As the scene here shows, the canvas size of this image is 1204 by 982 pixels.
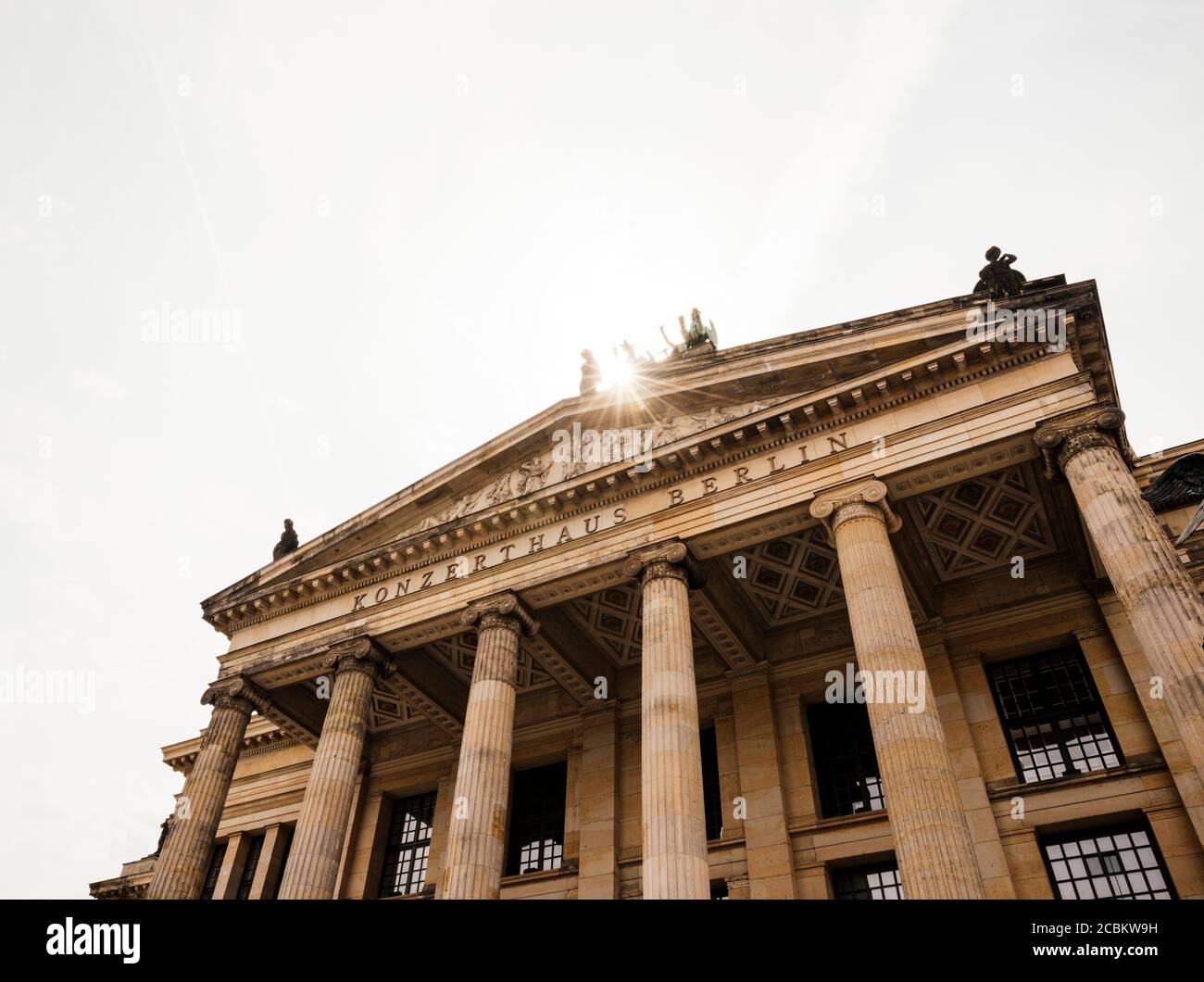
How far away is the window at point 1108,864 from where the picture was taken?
1755 cm

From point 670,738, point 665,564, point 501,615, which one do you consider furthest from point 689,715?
point 501,615

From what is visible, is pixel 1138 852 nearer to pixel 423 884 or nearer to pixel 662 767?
pixel 662 767

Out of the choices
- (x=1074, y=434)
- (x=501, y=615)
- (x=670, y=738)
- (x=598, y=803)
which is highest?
(x=1074, y=434)

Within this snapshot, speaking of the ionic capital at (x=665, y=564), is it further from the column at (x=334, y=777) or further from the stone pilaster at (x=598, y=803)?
the column at (x=334, y=777)

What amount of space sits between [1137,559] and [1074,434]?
3.14m

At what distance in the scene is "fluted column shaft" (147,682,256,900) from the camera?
21797 mm

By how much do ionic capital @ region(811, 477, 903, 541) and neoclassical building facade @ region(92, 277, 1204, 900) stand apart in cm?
10

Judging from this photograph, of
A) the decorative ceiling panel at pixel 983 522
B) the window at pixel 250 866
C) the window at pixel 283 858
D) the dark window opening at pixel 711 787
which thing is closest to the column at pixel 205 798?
the window at pixel 283 858

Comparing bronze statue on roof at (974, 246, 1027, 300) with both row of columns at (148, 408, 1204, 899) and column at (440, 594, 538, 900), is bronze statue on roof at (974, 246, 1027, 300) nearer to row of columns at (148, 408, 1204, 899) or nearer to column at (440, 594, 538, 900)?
row of columns at (148, 408, 1204, 899)

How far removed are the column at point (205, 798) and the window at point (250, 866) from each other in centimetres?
628

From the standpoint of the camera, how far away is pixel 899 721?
15359mm

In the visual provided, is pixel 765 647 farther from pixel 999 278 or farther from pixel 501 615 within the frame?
pixel 999 278

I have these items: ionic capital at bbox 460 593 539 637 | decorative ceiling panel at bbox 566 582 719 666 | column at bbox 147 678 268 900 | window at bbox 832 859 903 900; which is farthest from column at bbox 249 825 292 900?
window at bbox 832 859 903 900
